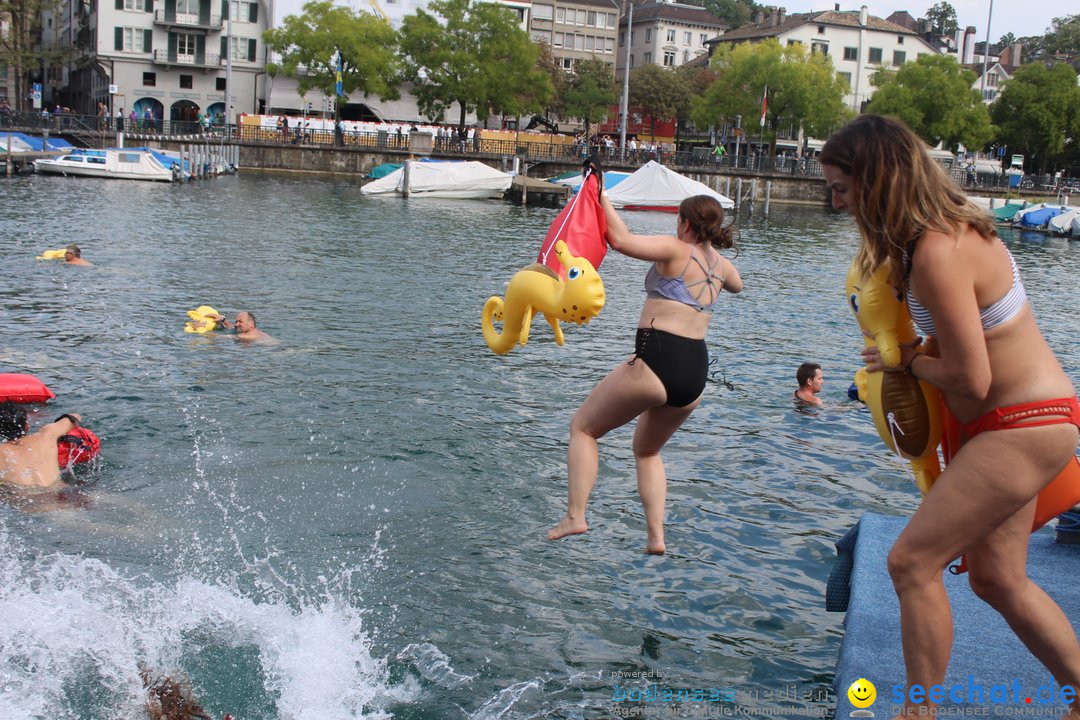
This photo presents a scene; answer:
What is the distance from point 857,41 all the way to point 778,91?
26.0m

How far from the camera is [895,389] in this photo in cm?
479

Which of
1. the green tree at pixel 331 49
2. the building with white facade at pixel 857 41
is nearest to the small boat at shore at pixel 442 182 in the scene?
the green tree at pixel 331 49

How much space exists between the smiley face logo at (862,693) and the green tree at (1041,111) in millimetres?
90213

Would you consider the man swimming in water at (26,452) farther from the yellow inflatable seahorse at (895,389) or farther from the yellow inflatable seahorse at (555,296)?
the yellow inflatable seahorse at (895,389)

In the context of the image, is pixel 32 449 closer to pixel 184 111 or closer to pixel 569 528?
pixel 569 528

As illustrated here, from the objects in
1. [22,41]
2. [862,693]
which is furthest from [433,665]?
[22,41]

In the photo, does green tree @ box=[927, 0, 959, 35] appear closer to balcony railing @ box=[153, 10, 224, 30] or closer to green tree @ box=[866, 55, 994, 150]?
green tree @ box=[866, 55, 994, 150]

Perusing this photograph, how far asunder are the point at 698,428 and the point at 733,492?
2.66m

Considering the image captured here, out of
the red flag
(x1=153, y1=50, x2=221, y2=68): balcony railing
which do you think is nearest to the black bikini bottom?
the red flag

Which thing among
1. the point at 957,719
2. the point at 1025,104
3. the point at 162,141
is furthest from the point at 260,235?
the point at 1025,104

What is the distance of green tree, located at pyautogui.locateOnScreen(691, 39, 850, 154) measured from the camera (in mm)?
85438

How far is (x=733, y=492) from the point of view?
1107 cm

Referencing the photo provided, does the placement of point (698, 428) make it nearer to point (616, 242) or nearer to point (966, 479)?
point (616, 242)

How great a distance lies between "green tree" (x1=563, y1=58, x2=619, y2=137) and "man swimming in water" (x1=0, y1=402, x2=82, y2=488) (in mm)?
90396
